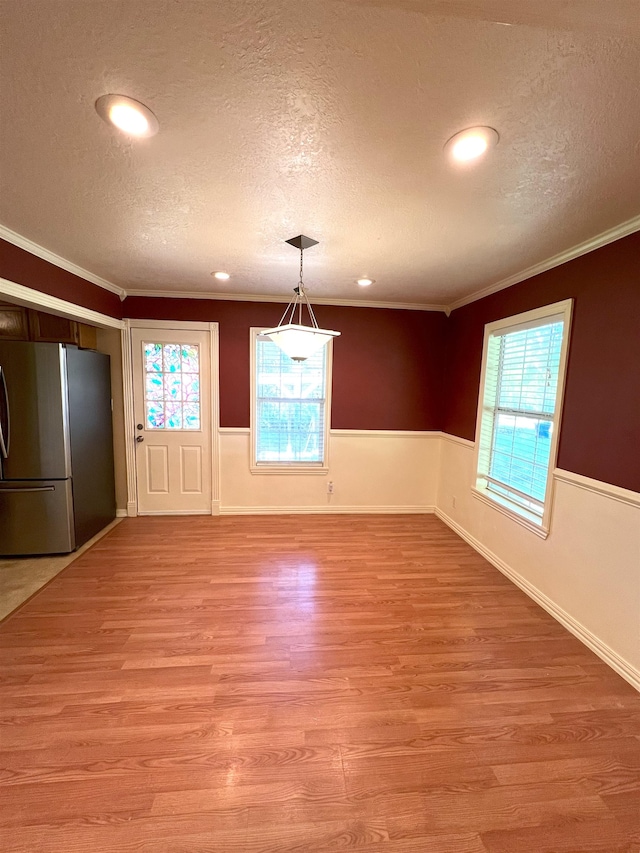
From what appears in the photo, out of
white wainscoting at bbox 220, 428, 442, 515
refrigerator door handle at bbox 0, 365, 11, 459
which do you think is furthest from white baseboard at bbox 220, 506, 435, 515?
refrigerator door handle at bbox 0, 365, 11, 459

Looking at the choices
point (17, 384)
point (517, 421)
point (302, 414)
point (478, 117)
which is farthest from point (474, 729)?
point (17, 384)

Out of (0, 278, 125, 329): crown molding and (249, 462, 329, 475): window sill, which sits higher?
(0, 278, 125, 329): crown molding

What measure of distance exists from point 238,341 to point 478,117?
3.08 meters

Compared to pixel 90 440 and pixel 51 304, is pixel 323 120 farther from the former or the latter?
pixel 90 440

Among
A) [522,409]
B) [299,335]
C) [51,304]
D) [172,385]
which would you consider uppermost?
[51,304]

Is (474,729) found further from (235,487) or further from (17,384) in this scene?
(17,384)

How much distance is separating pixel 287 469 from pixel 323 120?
10.9 ft

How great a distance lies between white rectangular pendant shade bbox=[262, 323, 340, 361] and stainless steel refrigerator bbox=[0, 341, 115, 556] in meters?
1.96

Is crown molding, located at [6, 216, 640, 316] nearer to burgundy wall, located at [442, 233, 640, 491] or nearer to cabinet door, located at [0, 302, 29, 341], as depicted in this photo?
burgundy wall, located at [442, 233, 640, 491]

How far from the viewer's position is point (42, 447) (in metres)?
2.90

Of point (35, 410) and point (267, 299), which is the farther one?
point (267, 299)

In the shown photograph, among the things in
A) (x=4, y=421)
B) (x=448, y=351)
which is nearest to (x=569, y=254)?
(x=448, y=351)

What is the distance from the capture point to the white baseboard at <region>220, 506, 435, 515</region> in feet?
13.5

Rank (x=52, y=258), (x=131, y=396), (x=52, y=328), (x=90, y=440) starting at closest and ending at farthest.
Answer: (x=52, y=258) < (x=52, y=328) < (x=90, y=440) < (x=131, y=396)
